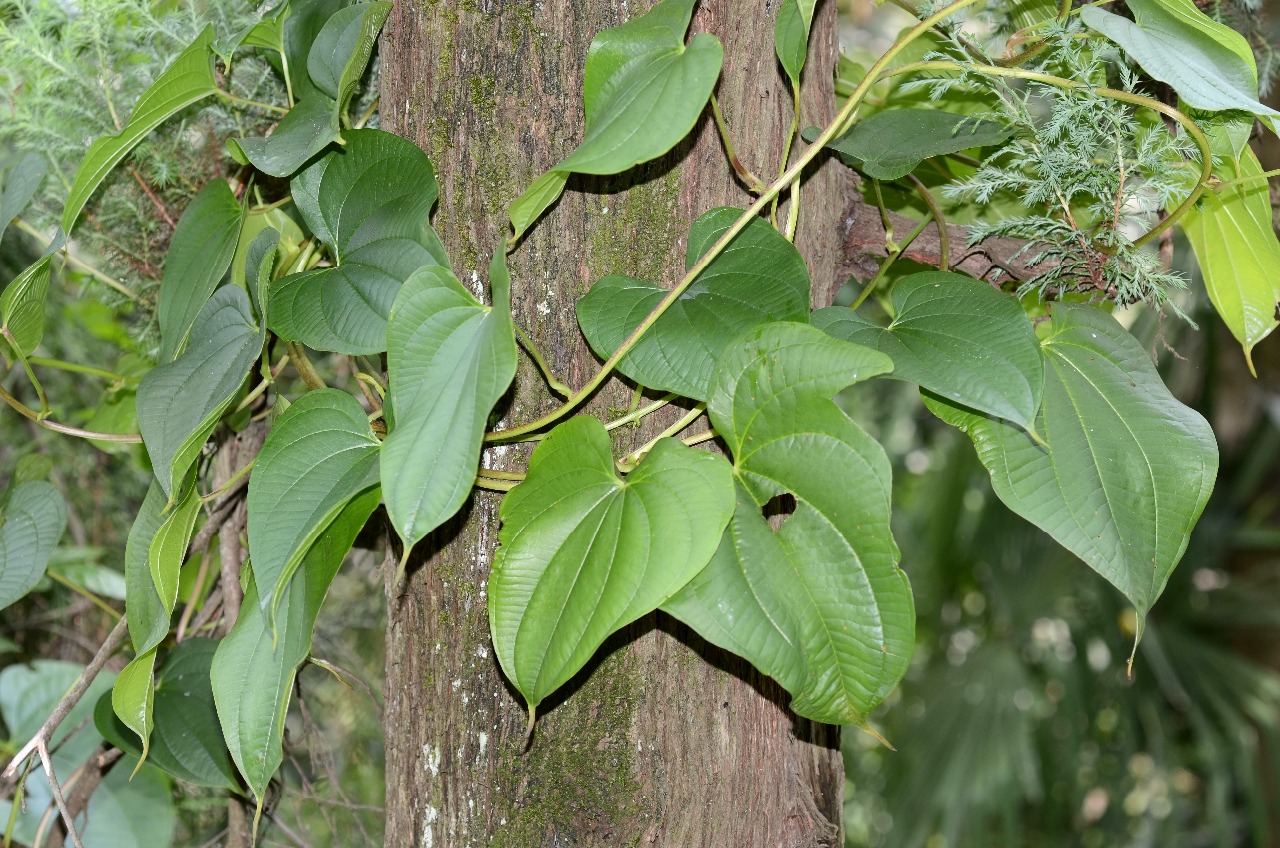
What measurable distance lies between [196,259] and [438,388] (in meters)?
0.39

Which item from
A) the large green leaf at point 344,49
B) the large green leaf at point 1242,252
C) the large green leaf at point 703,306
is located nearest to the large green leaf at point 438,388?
the large green leaf at point 703,306

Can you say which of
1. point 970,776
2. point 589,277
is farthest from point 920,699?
point 589,277

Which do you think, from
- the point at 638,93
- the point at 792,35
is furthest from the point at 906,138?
the point at 638,93

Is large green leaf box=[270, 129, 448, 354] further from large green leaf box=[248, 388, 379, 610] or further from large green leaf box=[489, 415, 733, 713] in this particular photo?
large green leaf box=[489, 415, 733, 713]

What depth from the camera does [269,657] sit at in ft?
2.24

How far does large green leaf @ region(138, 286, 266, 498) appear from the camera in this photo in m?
0.65

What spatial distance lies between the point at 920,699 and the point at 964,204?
2094 millimetres

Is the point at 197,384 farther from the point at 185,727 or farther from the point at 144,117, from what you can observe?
the point at 185,727

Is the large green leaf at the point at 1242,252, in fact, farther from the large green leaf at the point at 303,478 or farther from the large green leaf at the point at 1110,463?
the large green leaf at the point at 303,478

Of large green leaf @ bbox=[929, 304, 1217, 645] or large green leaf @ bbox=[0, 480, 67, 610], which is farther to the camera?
large green leaf @ bbox=[0, 480, 67, 610]

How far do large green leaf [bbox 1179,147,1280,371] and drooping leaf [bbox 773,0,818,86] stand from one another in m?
0.42

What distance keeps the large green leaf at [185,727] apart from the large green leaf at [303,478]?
35cm

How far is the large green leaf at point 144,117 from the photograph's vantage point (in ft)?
2.39

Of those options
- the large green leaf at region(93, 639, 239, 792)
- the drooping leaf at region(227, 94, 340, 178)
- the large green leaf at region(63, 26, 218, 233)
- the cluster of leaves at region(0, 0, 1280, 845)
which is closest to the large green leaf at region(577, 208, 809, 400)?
the cluster of leaves at region(0, 0, 1280, 845)
